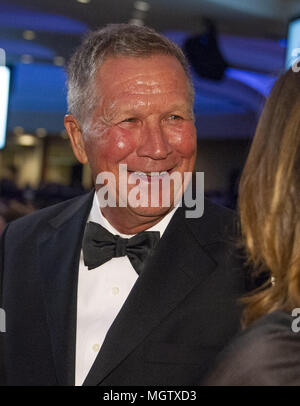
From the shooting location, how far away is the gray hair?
1613 millimetres

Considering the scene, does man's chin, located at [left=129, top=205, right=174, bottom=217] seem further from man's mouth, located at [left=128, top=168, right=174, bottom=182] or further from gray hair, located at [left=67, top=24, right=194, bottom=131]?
gray hair, located at [left=67, top=24, right=194, bottom=131]

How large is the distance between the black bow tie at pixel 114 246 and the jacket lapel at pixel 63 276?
0.15ft

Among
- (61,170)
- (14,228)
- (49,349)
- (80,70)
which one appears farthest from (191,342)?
(61,170)

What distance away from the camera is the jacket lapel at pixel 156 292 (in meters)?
1.43

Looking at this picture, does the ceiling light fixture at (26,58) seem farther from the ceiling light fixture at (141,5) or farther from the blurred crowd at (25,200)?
the ceiling light fixture at (141,5)

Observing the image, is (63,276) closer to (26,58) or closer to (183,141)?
(183,141)

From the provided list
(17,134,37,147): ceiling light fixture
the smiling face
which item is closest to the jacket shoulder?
the smiling face

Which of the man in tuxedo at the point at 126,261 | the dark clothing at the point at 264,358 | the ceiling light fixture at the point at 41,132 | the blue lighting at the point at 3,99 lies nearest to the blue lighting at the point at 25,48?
the blue lighting at the point at 3,99

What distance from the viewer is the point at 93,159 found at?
1.67 metres

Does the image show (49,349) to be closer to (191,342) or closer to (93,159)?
(191,342)

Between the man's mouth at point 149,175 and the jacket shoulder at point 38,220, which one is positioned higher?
the man's mouth at point 149,175

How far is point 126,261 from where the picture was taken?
168cm

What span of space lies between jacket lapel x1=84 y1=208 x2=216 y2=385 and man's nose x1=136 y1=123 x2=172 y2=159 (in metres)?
0.20
